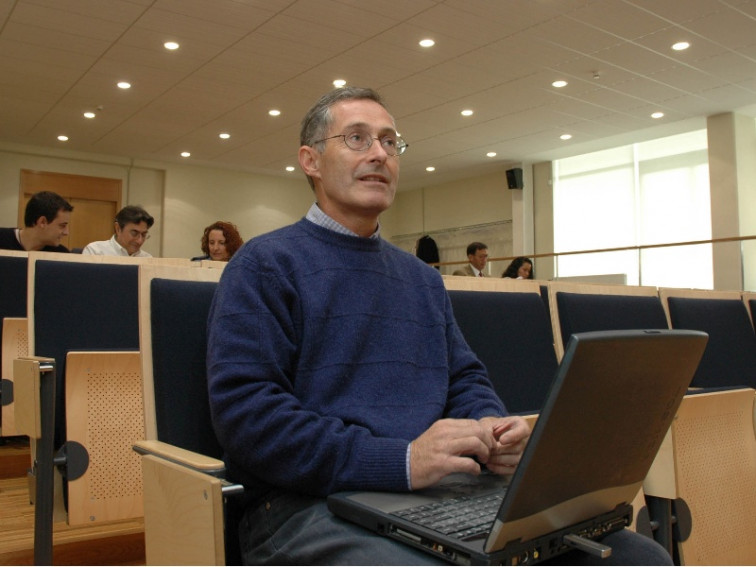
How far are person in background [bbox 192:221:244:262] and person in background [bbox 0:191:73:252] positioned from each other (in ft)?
3.25

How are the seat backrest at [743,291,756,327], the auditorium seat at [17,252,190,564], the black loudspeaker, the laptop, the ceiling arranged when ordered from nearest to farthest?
Answer: the laptop, the auditorium seat at [17,252,190,564], the seat backrest at [743,291,756,327], the ceiling, the black loudspeaker

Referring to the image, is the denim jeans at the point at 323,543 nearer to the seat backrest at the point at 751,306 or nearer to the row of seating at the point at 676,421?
the row of seating at the point at 676,421

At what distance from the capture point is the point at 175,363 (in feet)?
4.00

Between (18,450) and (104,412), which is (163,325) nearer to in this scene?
(104,412)

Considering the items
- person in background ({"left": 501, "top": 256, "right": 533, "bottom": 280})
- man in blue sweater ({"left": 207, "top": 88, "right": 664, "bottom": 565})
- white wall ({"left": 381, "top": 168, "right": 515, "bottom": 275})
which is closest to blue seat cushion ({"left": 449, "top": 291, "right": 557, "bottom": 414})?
man in blue sweater ({"left": 207, "top": 88, "right": 664, "bottom": 565})

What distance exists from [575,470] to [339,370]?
478 millimetres

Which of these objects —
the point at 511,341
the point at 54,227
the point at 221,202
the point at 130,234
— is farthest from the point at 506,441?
the point at 221,202

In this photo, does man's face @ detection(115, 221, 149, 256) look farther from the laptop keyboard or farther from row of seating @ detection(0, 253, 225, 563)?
the laptop keyboard

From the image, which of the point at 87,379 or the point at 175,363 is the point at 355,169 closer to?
the point at 175,363

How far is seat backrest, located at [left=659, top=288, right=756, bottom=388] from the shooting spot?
2.62 meters

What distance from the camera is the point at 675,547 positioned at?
179 centimetres

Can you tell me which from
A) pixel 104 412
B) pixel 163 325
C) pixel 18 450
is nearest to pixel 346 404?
pixel 163 325

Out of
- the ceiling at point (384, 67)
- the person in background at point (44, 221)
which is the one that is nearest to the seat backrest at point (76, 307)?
the person in background at point (44, 221)

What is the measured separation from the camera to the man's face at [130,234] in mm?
4102
